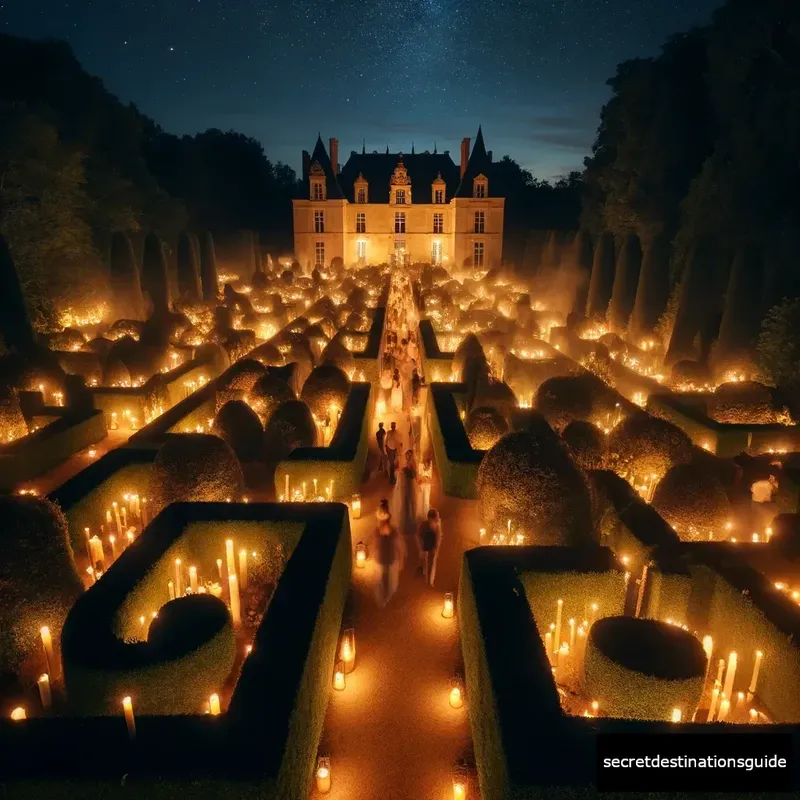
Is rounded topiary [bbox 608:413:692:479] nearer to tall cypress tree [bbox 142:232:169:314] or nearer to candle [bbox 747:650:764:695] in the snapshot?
candle [bbox 747:650:764:695]

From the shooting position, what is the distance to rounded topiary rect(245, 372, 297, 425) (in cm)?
1507

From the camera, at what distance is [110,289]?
28672 mm

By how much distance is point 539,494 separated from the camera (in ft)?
32.2

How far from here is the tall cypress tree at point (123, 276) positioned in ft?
94.3

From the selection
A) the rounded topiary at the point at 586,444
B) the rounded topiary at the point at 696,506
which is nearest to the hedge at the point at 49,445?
the rounded topiary at the point at 586,444

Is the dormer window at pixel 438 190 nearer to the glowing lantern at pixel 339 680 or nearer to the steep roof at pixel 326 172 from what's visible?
the steep roof at pixel 326 172

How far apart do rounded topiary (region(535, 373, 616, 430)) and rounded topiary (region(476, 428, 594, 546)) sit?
14.3ft

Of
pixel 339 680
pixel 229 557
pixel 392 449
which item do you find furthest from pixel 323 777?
pixel 392 449

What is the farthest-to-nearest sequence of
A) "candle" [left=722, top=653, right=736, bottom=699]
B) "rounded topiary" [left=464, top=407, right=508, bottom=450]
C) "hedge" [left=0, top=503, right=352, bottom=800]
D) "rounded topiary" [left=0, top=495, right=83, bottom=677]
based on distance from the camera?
"rounded topiary" [left=464, top=407, right=508, bottom=450]
"rounded topiary" [left=0, top=495, right=83, bottom=677]
"candle" [left=722, top=653, right=736, bottom=699]
"hedge" [left=0, top=503, right=352, bottom=800]

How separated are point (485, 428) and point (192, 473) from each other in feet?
20.9

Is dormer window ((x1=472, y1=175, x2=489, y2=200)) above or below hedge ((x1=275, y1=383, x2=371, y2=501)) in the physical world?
above

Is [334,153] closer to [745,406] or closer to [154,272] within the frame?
[154,272]

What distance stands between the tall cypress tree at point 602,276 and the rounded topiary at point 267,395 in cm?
1895

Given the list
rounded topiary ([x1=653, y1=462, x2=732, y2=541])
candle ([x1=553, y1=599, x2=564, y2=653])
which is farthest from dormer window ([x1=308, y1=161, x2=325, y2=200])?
candle ([x1=553, y1=599, x2=564, y2=653])
